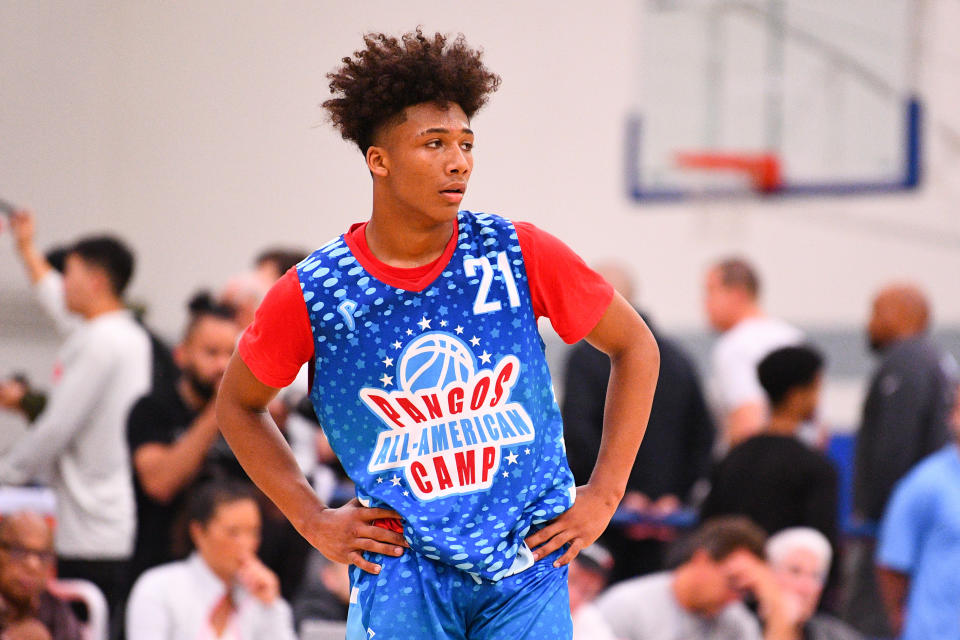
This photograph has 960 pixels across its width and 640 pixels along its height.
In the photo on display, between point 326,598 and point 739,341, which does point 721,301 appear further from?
point 326,598

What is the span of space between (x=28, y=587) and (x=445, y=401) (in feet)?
8.53

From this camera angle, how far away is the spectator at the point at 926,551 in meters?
5.32

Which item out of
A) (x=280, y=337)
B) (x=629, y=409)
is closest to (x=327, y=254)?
(x=280, y=337)

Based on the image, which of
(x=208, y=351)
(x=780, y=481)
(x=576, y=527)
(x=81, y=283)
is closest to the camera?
(x=576, y=527)

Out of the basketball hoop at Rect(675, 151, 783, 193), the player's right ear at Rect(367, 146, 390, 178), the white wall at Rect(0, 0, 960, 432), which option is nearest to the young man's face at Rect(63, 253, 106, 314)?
the player's right ear at Rect(367, 146, 390, 178)

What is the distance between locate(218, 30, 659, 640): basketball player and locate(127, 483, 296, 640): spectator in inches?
79.8

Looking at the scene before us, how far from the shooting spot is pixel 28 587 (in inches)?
174

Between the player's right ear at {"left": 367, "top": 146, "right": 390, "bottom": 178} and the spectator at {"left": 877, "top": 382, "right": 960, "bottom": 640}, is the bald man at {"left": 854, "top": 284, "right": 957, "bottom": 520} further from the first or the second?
the player's right ear at {"left": 367, "top": 146, "right": 390, "bottom": 178}

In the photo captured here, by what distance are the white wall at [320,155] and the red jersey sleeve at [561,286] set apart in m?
7.08

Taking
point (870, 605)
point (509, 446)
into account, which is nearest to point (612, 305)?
point (509, 446)

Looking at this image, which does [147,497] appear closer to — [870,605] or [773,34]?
[870,605]

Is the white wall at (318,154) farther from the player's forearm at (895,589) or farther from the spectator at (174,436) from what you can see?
the spectator at (174,436)

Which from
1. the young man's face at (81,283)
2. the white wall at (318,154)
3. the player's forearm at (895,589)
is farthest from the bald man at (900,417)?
the young man's face at (81,283)

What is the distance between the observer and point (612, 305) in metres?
2.56
